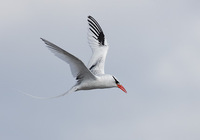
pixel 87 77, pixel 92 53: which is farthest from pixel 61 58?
pixel 92 53

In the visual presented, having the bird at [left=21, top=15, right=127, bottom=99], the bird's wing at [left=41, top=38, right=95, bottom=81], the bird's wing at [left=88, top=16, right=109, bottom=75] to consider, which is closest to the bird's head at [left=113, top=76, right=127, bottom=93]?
the bird at [left=21, top=15, right=127, bottom=99]

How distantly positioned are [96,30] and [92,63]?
258 cm

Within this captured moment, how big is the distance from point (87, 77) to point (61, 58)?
6.23ft

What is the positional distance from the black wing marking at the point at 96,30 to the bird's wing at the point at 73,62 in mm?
4894

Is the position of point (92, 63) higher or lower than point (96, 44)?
lower

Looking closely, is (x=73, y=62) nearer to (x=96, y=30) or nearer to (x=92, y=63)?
(x=92, y=63)

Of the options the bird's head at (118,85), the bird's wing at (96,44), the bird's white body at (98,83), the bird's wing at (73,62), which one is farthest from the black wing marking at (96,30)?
the bird's wing at (73,62)

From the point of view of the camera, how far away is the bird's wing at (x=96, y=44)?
1853 centimetres

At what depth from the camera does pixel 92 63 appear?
18641 mm

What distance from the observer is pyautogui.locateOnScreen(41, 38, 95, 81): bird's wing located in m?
13.6

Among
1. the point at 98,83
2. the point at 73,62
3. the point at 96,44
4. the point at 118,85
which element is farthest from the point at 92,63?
the point at 73,62

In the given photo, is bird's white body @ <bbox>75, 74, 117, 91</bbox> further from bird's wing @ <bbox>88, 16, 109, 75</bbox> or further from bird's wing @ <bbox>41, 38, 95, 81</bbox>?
bird's wing @ <bbox>88, 16, 109, 75</bbox>

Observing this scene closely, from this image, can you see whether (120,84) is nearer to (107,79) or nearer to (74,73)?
(107,79)

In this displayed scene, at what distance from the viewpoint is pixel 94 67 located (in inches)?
717
